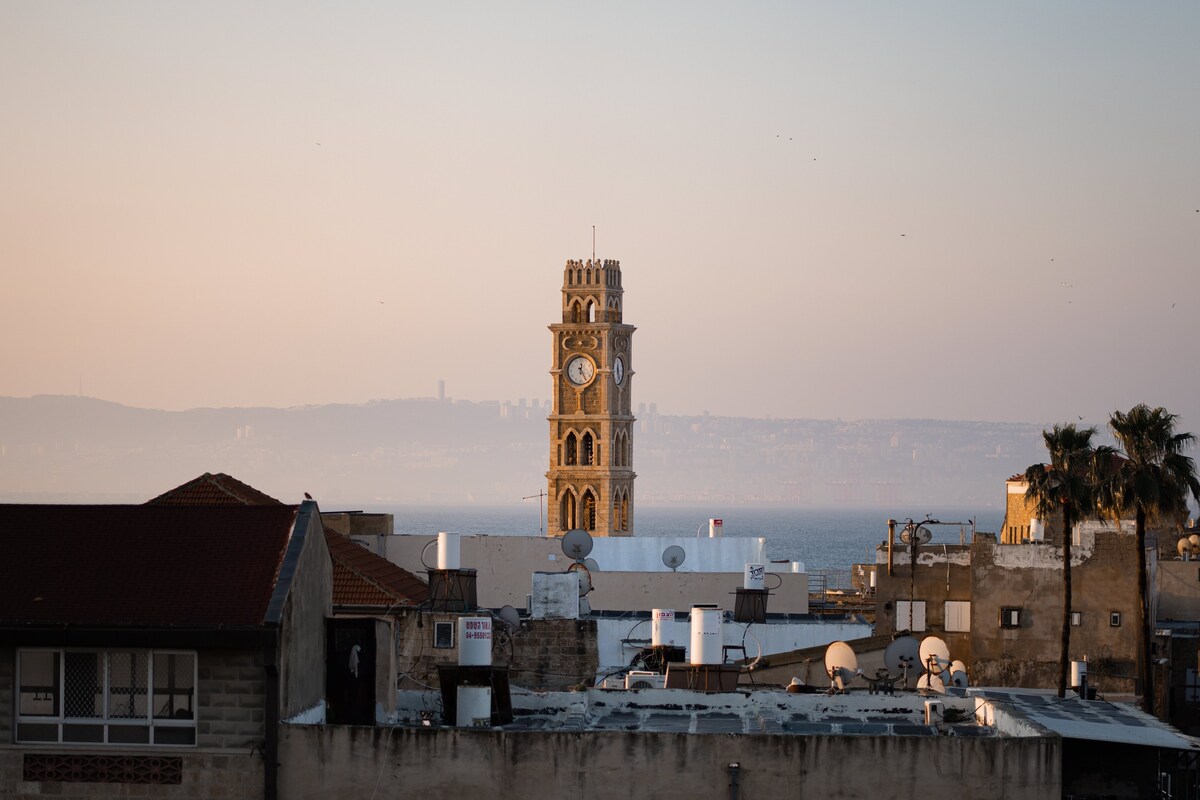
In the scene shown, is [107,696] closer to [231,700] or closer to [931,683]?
[231,700]

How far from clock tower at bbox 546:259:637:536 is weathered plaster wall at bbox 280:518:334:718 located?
9904cm

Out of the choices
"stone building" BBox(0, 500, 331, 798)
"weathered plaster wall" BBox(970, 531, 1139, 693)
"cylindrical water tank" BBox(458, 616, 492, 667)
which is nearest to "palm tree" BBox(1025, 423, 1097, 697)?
"weathered plaster wall" BBox(970, 531, 1139, 693)

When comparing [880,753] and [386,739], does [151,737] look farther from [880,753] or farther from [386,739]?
[880,753]

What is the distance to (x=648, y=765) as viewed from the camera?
25.5m

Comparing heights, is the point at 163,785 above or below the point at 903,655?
below

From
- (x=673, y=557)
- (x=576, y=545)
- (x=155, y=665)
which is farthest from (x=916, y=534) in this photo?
(x=155, y=665)

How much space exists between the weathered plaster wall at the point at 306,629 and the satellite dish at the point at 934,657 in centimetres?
1050

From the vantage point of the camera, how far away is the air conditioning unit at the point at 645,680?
107ft

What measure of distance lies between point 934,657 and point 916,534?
2322 cm

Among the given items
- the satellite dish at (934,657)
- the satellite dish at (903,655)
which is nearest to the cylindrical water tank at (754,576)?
the satellite dish at (934,657)

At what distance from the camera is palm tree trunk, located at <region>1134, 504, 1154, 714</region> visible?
50875mm

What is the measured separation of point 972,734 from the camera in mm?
27453

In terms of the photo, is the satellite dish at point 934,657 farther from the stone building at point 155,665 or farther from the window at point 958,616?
the window at point 958,616

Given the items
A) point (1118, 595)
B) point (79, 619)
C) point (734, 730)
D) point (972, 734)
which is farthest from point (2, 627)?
point (1118, 595)
